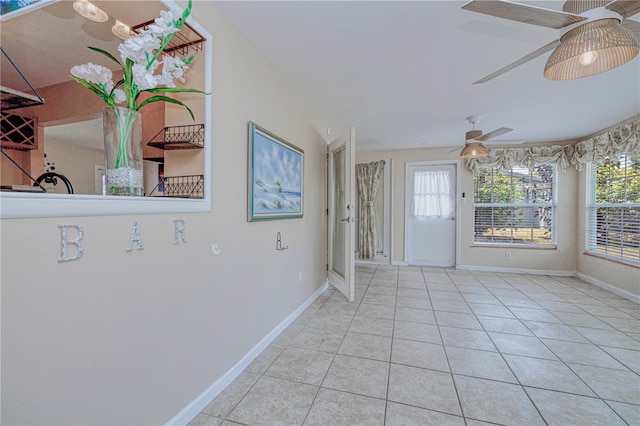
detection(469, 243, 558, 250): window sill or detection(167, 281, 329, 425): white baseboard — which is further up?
detection(469, 243, 558, 250): window sill

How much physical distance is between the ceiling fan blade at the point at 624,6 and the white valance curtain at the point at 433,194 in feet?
13.8

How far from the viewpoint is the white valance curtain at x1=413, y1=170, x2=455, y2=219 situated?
17.1 ft

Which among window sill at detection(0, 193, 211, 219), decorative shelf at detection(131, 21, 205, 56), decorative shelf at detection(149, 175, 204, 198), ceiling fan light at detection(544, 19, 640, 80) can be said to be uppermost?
decorative shelf at detection(131, 21, 205, 56)

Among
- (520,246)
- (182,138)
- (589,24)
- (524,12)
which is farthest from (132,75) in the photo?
(520,246)

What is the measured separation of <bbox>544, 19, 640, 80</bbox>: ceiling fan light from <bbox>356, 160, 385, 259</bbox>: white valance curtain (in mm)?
3986

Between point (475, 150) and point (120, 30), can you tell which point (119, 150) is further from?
point (475, 150)

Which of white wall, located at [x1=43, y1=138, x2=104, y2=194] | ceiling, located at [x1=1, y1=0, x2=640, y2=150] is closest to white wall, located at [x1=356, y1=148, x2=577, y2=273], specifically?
ceiling, located at [x1=1, y1=0, x2=640, y2=150]

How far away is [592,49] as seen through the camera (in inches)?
49.0

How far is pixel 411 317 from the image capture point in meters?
2.85

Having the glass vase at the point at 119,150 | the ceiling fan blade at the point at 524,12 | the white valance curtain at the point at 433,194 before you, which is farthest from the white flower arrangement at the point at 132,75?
the white valance curtain at the point at 433,194

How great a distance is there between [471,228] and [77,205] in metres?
5.52

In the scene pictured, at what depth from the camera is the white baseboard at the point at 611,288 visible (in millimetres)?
3311

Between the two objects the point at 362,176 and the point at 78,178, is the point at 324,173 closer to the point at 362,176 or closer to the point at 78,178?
the point at 362,176

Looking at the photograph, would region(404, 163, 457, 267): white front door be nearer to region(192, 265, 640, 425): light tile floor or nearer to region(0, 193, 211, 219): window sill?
region(192, 265, 640, 425): light tile floor
